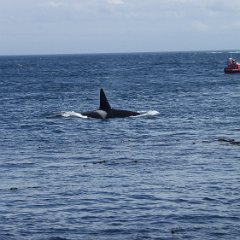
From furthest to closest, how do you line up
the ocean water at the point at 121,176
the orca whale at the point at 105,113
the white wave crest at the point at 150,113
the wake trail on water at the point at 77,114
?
A: the white wave crest at the point at 150,113
the wake trail on water at the point at 77,114
the orca whale at the point at 105,113
the ocean water at the point at 121,176

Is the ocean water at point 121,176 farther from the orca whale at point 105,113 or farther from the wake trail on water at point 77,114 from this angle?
the orca whale at point 105,113

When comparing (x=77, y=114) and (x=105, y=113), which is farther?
(x=77, y=114)

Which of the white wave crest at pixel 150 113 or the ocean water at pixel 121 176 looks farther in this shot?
the white wave crest at pixel 150 113

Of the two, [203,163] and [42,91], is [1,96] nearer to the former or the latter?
[42,91]

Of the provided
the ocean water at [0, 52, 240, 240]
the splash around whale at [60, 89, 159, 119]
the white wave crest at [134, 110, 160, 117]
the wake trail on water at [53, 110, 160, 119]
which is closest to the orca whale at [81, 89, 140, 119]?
the splash around whale at [60, 89, 159, 119]

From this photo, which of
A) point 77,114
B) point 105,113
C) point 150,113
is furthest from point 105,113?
point 150,113

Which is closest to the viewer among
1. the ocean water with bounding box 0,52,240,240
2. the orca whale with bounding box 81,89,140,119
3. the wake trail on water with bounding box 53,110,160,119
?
the ocean water with bounding box 0,52,240,240

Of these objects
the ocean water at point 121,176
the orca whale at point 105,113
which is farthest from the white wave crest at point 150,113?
the orca whale at point 105,113

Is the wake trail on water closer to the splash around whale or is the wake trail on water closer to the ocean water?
the splash around whale

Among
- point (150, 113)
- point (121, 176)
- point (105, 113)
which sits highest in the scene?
point (105, 113)

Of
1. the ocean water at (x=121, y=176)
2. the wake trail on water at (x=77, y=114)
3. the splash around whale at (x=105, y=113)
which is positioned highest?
the splash around whale at (x=105, y=113)

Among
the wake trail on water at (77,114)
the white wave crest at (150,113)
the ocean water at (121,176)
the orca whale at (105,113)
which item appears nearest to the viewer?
the ocean water at (121,176)

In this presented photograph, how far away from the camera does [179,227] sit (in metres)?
25.2

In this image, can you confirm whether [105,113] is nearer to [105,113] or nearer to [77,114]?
[105,113]
